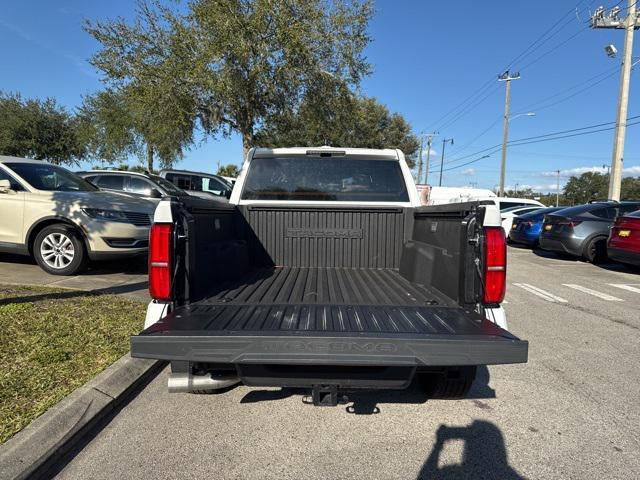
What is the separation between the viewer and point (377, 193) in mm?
4629

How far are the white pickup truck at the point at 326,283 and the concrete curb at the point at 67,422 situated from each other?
76cm

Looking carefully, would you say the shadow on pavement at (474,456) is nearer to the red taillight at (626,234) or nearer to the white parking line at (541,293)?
the white parking line at (541,293)

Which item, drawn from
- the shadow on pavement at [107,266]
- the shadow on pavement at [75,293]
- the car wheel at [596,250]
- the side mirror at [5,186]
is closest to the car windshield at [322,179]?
the shadow on pavement at [75,293]

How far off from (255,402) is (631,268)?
11513 millimetres

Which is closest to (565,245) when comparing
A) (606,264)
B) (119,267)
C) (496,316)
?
(606,264)

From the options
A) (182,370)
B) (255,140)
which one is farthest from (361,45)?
(182,370)

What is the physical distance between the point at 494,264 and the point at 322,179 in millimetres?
2388

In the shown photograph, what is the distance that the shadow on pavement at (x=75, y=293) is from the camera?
206 inches

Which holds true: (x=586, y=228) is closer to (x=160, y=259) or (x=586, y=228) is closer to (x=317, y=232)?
(x=317, y=232)

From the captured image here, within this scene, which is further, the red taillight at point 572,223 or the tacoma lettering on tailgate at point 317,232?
the red taillight at point 572,223

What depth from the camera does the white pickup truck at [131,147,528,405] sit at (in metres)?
2.31

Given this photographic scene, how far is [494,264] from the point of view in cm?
274

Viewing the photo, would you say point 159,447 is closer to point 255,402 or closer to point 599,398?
point 255,402

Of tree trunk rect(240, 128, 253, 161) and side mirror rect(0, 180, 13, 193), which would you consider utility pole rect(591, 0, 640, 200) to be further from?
side mirror rect(0, 180, 13, 193)
